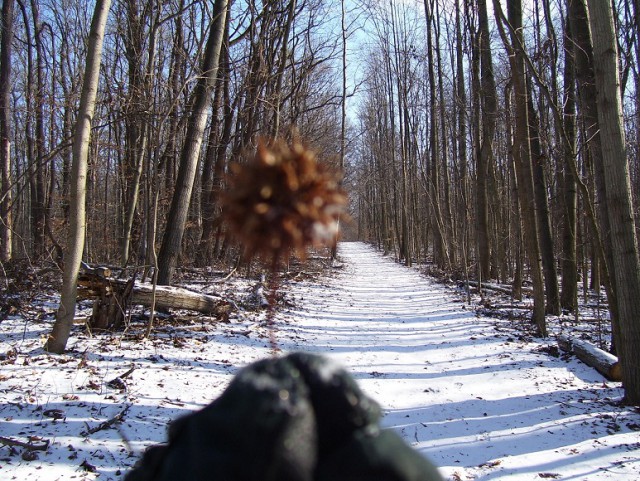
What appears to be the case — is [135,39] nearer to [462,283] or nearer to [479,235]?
[479,235]

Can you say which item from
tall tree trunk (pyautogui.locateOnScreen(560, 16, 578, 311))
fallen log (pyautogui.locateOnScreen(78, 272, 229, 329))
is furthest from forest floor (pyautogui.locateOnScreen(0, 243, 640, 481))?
tall tree trunk (pyautogui.locateOnScreen(560, 16, 578, 311))

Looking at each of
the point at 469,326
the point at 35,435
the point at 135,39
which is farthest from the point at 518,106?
the point at 35,435

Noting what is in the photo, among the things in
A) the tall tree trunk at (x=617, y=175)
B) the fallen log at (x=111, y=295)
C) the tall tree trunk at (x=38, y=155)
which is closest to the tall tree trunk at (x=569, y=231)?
the tall tree trunk at (x=617, y=175)

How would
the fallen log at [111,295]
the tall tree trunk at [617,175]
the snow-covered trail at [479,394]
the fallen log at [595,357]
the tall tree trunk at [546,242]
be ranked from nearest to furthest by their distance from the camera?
the snow-covered trail at [479,394] < the tall tree trunk at [617,175] < the fallen log at [595,357] < the fallen log at [111,295] < the tall tree trunk at [546,242]

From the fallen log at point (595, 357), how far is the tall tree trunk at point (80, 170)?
708 cm

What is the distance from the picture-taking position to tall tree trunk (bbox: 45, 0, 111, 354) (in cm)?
494

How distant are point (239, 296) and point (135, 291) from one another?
11.9 ft

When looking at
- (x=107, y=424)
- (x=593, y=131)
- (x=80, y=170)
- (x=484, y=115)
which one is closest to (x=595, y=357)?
(x=593, y=131)

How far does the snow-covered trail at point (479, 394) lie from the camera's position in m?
3.91

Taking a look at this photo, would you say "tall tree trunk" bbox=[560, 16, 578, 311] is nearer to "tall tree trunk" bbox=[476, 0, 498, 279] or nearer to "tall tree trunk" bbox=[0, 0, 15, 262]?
"tall tree trunk" bbox=[476, 0, 498, 279]

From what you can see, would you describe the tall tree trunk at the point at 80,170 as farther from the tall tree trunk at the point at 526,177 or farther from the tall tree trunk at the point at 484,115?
the tall tree trunk at the point at 484,115

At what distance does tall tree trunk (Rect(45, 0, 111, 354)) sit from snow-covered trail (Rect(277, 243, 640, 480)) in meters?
3.23

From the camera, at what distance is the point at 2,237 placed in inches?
399

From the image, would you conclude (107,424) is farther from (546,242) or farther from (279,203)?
(546,242)
